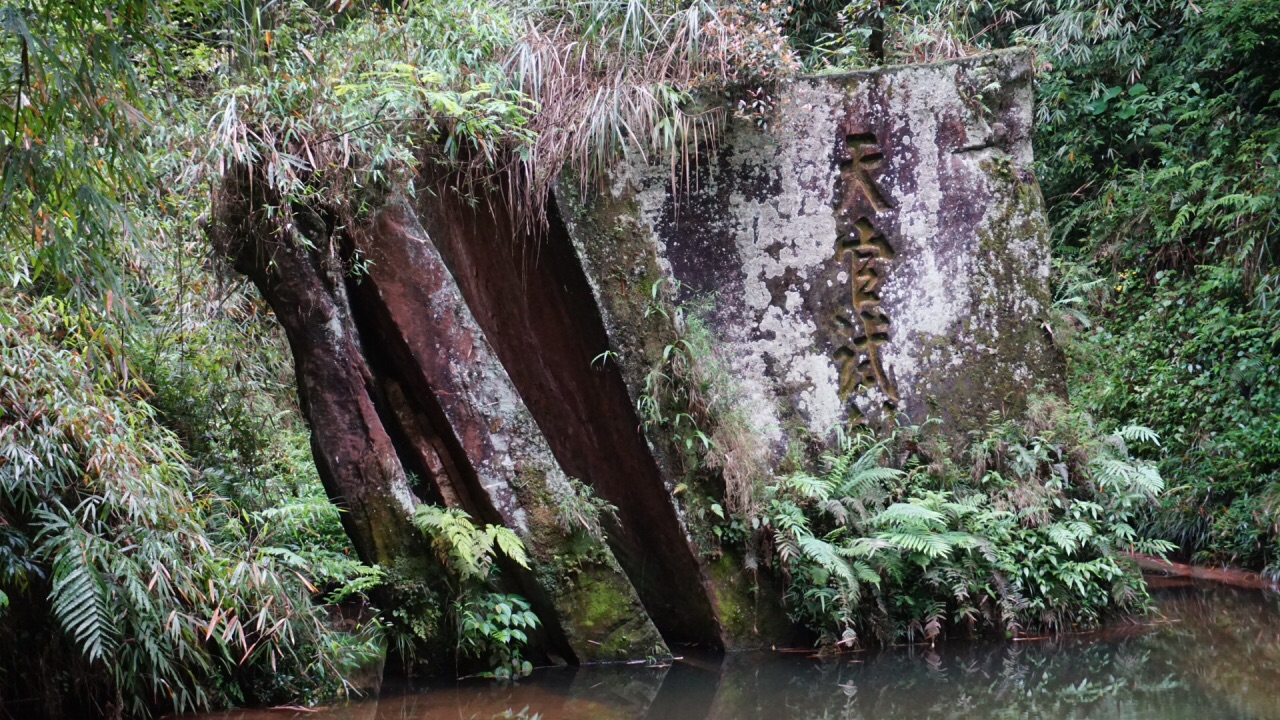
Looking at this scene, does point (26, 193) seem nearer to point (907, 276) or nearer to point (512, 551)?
point (512, 551)

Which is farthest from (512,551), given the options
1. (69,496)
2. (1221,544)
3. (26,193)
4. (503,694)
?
(1221,544)

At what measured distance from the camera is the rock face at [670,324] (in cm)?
551

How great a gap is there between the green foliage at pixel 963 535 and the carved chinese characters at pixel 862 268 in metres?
0.42

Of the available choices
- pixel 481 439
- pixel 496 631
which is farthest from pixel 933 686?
pixel 481 439

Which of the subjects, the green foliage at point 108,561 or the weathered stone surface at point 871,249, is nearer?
the green foliage at point 108,561

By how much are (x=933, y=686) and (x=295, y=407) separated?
5366 millimetres

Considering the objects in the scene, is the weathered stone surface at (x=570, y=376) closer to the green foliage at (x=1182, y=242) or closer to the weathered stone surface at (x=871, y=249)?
the weathered stone surface at (x=871, y=249)

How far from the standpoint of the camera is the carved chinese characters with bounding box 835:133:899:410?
6387mm

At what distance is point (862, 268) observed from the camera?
647cm

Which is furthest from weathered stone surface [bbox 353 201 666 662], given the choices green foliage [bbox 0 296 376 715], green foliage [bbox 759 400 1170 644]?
green foliage [bbox 0 296 376 715]

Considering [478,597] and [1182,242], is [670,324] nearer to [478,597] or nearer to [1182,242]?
[478,597]

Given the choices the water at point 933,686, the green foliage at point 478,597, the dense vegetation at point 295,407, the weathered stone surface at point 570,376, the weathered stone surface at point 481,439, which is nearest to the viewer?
the dense vegetation at point 295,407

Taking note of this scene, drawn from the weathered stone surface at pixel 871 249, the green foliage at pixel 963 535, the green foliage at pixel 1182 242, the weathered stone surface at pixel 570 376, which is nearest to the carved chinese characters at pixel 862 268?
the weathered stone surface at pixel 871 249

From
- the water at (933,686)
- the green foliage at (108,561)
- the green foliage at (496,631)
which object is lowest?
the water at (933,686)
